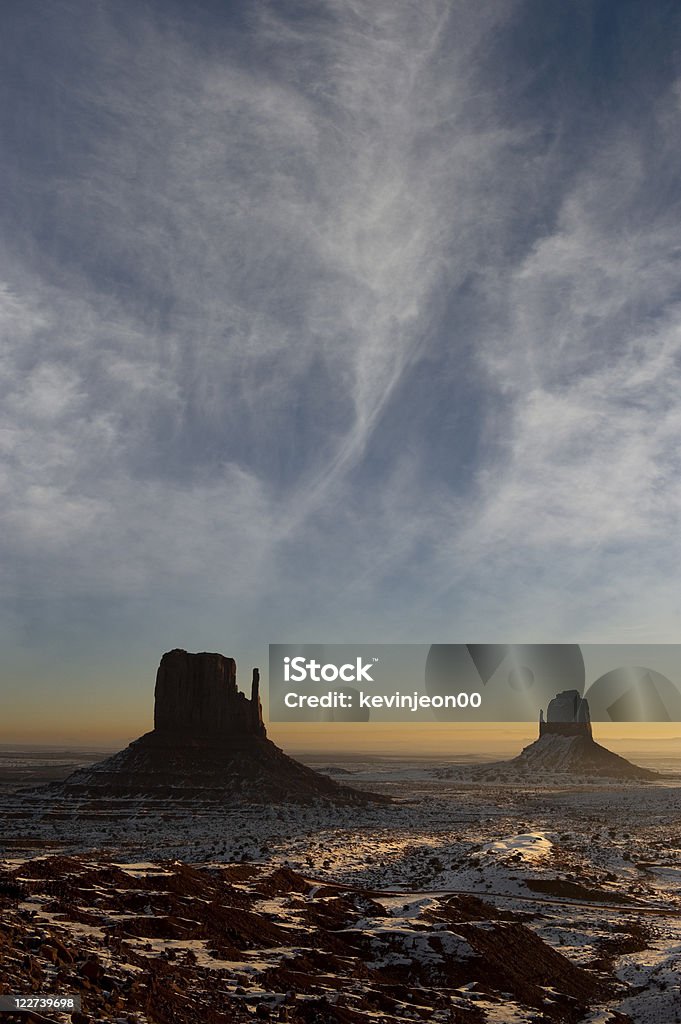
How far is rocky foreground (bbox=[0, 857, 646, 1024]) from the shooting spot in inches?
894

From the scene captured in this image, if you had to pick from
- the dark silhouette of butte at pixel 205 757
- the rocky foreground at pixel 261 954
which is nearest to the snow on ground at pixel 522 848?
the rocky foreground at pixel 261 954

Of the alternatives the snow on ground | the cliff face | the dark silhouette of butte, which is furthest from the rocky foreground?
the cliff face

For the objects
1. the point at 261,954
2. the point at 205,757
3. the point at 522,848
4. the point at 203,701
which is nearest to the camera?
the point at 261,954

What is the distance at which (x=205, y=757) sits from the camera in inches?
4938

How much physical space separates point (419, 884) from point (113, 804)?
209 ft

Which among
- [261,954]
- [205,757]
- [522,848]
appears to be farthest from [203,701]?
[261,954]

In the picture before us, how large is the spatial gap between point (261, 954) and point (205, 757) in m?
100

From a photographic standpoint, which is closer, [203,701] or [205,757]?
[205,757]

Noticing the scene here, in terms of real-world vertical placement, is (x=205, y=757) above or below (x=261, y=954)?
above

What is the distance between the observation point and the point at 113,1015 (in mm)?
20000

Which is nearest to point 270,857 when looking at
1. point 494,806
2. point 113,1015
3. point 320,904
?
point 320,904

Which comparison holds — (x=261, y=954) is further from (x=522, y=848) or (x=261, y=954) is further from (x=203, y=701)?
(x=203, y=701)

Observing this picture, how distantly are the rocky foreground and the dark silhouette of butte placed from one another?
74.5 meters

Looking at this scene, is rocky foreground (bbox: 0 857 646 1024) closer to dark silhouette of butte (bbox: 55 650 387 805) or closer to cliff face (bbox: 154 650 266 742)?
dark silhouette of butte (bbox: 55 650 387 805)
